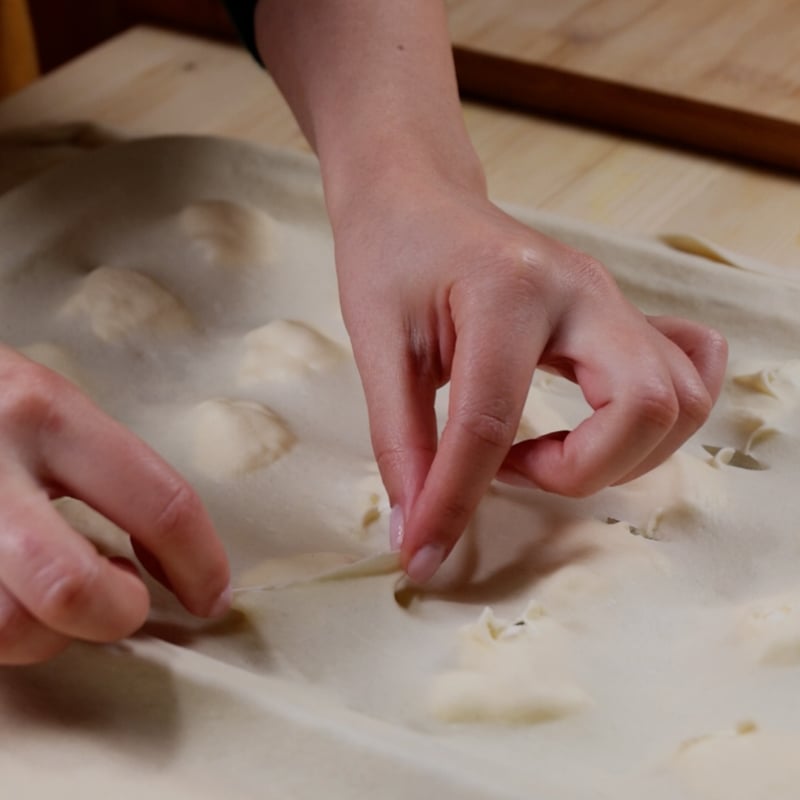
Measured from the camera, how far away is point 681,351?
0.59 meters

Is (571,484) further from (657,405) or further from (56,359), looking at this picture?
(56,359)

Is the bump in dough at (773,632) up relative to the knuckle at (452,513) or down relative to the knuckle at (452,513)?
down

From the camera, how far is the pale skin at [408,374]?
465 mm

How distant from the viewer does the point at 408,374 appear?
23.4 inches

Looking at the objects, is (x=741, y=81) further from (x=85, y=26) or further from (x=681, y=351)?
(x=85, y=26)

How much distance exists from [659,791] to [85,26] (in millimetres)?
1614

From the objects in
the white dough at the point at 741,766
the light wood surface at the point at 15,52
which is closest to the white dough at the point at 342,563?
the white dough at the point at 741,766

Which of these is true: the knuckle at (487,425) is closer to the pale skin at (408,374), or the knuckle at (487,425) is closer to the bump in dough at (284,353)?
the pale skin at (408,374)

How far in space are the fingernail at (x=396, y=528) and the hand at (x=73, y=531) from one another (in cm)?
9

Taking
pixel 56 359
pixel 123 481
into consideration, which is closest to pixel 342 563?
pixel 123 481

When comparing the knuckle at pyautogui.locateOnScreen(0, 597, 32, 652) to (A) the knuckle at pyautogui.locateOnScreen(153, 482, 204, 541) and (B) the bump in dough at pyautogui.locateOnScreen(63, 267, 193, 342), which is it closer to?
(A) the knuckle at pyautogui.locateOnScreen(153, 482, 204, 541)

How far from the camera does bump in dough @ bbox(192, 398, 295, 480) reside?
649 millimetres

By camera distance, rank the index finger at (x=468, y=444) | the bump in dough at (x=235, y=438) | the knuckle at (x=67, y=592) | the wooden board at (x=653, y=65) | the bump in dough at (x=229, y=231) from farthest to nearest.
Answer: the wooden board at (x=653, y=65), the bump in dough at (x=229, y=231), the bump in dough at (x=235, y=438), the index finger at (x=468, y=444), the knuckle at (x=67, y=592)

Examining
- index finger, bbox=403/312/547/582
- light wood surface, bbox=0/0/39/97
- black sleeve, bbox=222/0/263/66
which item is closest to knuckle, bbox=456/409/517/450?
index finger, bbox=403/312/547/582
